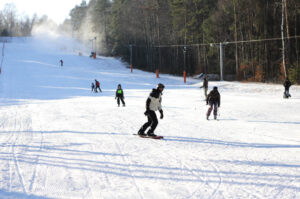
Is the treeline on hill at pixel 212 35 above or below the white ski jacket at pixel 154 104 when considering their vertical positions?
above

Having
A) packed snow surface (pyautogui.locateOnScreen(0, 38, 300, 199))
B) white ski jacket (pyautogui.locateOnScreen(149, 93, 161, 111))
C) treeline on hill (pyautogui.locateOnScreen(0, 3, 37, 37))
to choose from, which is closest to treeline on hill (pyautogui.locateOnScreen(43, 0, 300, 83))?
packed snow surface (pyautogui.locateOnScreen(0, 38, 300, 199))

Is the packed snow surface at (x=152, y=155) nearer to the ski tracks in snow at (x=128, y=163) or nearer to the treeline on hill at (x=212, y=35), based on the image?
the ski tracks in snow at (x=128, y=163)

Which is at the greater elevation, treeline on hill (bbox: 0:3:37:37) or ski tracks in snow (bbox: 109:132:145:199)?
treeline on hill (bbox: 0:3:37:37)

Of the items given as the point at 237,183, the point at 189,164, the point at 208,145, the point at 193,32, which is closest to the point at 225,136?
the point at 208,145

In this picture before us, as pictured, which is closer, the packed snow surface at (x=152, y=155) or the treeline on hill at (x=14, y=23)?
the packed snow surface at (x=152, y=155)

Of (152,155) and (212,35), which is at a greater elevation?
(212,35)

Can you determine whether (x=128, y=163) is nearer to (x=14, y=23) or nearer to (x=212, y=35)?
(x=212, y=35)

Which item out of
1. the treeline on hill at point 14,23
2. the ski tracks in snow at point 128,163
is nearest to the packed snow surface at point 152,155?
the ski tracks in snow at point 128,163

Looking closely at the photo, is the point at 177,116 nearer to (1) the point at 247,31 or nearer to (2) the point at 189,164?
(2) the point at 189,164

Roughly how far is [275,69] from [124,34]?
35325 millimetres

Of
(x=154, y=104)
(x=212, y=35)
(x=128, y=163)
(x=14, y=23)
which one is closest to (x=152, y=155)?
(x=128, y=163)

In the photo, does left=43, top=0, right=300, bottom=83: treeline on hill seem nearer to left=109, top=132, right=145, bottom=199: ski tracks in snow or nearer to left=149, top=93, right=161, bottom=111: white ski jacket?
left=149, top=93, right=161, bottom=111: white ski jacket

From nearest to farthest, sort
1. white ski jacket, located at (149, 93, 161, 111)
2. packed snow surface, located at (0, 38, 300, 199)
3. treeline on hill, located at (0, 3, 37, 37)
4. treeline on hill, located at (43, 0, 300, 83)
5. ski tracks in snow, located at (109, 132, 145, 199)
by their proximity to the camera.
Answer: ski tracks in snow, located at (109, 132, 145, 199) → packed snow surface, located at (0, 38, 300, 199) → white ski jacket, located at (149, 93, 161, 111) → treeline on hill, located at (43, 0, 300, 83) → treeline on hill, located at (0, 3, 37, 37)

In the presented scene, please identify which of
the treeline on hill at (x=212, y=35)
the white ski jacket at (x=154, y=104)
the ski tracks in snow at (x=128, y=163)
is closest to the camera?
the ski tracks in snow at (x=128, y=163)
